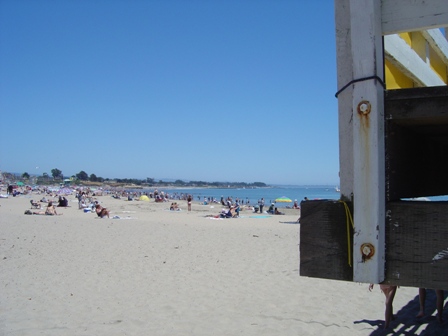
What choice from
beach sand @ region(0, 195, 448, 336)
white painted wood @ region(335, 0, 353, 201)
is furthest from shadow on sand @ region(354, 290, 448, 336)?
white painted wood @ region(335, 0, 353, 201)

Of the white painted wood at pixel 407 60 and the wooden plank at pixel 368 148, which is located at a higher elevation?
the white painted wood at pixel 407 60

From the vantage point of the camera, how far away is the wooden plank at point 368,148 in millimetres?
1337

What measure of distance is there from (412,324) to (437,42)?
173 inches

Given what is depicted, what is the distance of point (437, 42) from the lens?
208 cm

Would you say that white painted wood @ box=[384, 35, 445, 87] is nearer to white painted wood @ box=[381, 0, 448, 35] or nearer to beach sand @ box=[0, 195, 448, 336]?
white painted wood @ box=[381, 0, 448, 35]

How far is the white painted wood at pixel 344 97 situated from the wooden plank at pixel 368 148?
0.03m

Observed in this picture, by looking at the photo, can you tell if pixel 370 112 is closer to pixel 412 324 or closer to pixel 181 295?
pixel 412 324

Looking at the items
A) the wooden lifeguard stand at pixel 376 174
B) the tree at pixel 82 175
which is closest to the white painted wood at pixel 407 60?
the wooden lifeguard stand at pixel 376 174

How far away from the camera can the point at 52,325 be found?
5.45 m

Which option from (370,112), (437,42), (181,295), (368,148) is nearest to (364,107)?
(370,112)

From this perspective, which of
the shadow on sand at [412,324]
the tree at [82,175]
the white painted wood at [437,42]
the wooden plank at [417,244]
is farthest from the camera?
the tree at [82,175]

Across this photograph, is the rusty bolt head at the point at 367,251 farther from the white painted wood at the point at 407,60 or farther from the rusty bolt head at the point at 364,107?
the white painted wood at the point at 407,60

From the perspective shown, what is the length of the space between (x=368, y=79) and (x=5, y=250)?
11.3 meters

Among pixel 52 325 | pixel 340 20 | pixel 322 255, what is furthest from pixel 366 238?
pixel 52 325
